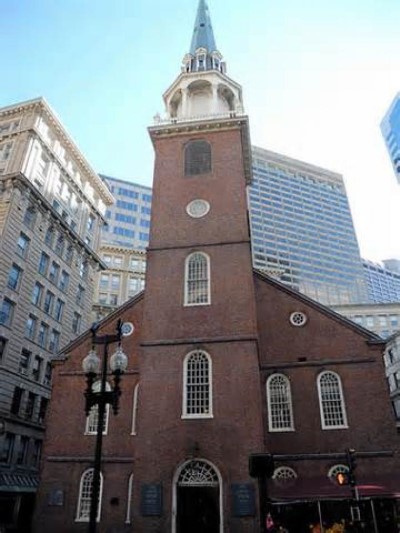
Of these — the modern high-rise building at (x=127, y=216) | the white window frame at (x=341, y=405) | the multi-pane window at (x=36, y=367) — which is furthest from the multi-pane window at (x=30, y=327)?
the modern high-rise building at (x=127, y=216)

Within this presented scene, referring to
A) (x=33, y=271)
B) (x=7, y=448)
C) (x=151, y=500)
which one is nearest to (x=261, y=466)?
(x=151, y=500)

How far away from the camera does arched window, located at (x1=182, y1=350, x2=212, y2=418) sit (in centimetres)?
1825

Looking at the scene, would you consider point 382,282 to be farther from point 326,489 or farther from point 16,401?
point 326,489

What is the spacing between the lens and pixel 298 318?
23.2 m

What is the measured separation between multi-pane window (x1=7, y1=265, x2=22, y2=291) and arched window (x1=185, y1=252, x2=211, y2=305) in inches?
758

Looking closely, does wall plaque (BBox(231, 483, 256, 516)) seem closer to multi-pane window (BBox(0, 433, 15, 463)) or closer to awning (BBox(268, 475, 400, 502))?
awning (BBox(268, 475, 400, 502))

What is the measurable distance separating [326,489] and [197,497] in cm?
528

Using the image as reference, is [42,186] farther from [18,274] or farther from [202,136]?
[202,136]

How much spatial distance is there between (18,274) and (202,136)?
19992mm

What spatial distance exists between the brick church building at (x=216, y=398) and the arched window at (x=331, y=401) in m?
0.05

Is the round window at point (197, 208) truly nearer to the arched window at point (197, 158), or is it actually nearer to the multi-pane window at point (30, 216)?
the arched window at point (197, 158)

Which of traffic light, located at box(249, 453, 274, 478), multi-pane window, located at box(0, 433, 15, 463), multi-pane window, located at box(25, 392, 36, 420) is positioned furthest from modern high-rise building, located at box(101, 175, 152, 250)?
traffic light, located at box(249, 453, 274, 478)

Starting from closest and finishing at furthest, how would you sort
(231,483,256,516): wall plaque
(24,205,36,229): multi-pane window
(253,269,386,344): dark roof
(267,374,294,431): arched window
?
(231,483,256,516): wall plaque < (267,374,294,431): arched window < (253,269,386,344): dark roof < (24,205,36,229): multi-pane window

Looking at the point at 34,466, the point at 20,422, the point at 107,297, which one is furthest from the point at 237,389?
the point at 107,297
